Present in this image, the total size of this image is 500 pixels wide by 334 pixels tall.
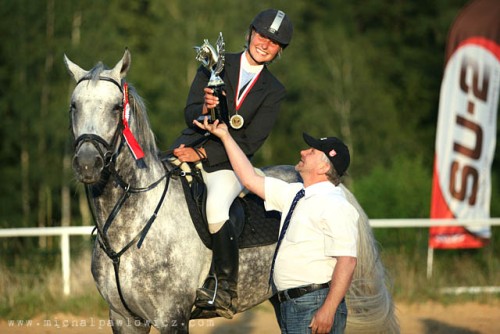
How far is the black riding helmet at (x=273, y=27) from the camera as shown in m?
6.10

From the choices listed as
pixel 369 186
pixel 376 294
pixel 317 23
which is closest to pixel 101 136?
pixel 376 294

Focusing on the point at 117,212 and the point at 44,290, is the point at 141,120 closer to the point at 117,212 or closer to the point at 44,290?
the point at 117,212

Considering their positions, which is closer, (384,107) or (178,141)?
(178,141)

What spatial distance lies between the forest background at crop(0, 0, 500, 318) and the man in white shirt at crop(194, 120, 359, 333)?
8379 mm

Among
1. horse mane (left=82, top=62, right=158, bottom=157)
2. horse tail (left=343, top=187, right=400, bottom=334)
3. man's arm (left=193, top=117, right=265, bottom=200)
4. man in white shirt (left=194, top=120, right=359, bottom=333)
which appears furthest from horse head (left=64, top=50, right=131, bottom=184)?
horse tail (left=343, top=187, right=400, bottom=334)

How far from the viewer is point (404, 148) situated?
31.2 meters

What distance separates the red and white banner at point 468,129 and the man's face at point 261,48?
6642 mm

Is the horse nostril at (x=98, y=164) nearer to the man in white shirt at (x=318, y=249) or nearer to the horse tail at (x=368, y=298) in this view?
the man in white shirt at (x=318, y=249)

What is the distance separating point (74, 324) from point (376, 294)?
467 centimetres

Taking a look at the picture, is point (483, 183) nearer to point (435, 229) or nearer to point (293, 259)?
point (435, 229)

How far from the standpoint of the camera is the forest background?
16453 mm

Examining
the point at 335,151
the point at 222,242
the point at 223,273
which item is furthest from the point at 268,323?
the point at 335,151

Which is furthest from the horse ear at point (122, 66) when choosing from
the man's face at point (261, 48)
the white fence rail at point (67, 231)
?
the white fence rail at point (67, 231)

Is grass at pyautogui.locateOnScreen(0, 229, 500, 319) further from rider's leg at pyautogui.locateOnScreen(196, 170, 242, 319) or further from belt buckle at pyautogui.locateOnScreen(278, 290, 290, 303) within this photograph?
belt buckle at pyautogui.locateOnScreen(278, 290, 290, 303)
